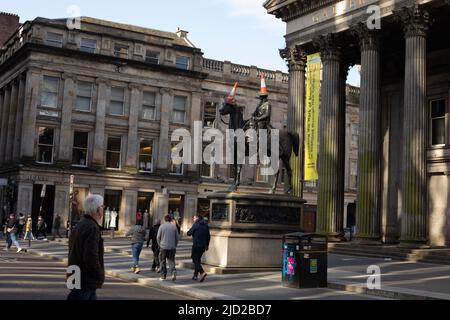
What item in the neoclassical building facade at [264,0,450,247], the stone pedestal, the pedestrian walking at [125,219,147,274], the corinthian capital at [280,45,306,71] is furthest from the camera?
the corinthian capital at [280,45,306,71]

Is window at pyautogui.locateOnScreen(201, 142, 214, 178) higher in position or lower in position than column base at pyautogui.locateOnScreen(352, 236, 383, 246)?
higher

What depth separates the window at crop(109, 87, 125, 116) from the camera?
155 feet

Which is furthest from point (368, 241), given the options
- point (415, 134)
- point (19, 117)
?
point (19, 117)

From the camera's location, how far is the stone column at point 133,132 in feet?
155

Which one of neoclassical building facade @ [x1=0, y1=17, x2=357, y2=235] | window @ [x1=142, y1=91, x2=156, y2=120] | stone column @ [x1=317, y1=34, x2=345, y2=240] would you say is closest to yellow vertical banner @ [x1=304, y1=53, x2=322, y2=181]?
stone column @ [x1=317, y1=34, x2=345, y2=240]

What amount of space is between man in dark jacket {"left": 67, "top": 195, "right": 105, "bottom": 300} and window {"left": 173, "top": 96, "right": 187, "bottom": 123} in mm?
42686

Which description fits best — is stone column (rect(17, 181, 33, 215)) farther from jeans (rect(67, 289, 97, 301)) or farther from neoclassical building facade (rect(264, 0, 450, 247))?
jeans (rect(67, 289, 97, 301))

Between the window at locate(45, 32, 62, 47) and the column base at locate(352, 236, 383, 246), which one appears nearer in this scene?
the column base at locate(352, 236, 383, 246)

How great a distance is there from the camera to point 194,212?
49.2m

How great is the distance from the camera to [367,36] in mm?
27828

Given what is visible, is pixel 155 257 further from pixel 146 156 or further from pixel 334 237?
pixel 146 156

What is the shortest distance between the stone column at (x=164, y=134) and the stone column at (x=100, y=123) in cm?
463

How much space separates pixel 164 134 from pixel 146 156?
2.30m

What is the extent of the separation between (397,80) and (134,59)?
2222cm
